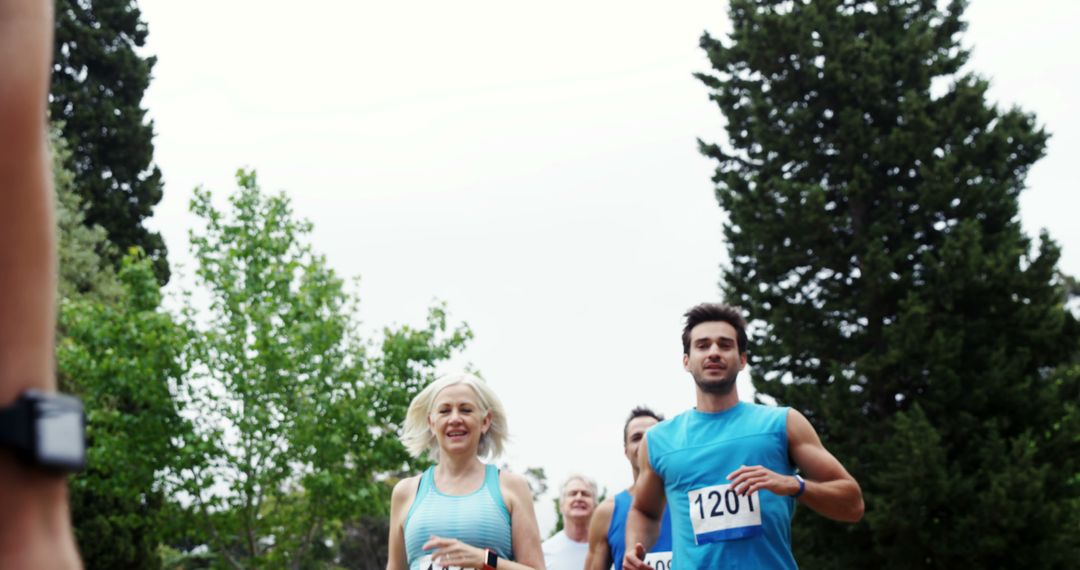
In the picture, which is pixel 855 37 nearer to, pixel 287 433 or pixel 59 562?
pixel 287 433

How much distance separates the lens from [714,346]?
649 cm

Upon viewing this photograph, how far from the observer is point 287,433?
80.9ft

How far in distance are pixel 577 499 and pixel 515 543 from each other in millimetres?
3834

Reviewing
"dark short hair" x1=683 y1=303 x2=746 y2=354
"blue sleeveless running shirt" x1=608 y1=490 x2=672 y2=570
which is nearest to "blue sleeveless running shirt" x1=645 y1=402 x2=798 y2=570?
"dark short hair" x1=683 y1=303 x2=746 y2=354

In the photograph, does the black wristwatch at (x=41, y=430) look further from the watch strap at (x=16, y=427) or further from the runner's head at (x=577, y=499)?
the runner's head at (x=577, y=499)

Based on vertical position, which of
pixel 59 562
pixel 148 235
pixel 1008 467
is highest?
pixel 148 235

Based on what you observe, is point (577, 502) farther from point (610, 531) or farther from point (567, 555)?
point (610, 531)

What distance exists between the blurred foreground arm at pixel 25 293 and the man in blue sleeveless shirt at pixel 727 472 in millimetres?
4810

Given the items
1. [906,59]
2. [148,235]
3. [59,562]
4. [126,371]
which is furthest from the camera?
[148,235]

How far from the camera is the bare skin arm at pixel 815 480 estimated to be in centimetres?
557

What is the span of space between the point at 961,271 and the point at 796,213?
3.46 metres

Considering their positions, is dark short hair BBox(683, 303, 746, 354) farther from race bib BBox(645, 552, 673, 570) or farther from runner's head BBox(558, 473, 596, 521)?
runner's head BBox(558, 473, 596, 521)

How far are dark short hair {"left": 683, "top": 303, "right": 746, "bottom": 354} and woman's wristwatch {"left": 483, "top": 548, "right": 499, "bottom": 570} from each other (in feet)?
5.02

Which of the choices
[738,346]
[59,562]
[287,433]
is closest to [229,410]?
[287,433]
